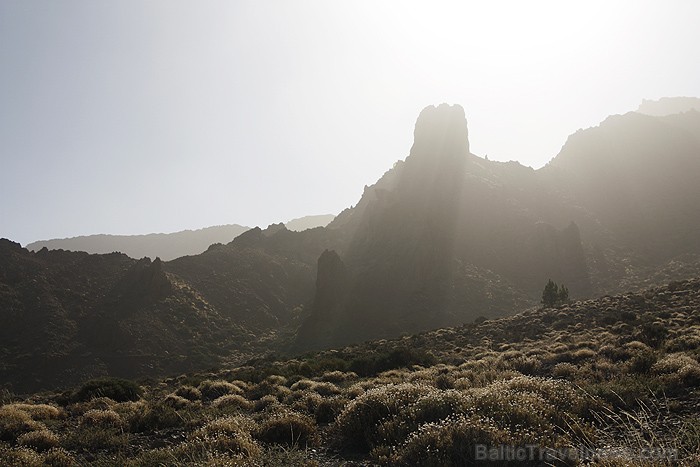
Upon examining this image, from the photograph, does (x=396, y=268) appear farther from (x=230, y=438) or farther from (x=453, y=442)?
(x=453, y=442)

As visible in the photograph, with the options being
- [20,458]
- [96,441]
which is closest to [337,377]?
[96,441]

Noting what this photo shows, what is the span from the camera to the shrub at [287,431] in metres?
8.61

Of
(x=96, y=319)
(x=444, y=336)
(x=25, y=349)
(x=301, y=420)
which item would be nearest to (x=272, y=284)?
(x=96, y=319)

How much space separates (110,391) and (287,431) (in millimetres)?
13549

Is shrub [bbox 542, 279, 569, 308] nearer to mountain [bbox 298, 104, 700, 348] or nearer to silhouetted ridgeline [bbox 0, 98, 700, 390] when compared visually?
silhouetted ridgeline [bbox 0, 98, 700, 390]

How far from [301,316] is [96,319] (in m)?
37.3

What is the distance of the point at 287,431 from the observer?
29.2ft

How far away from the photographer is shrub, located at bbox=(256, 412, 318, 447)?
8.61 meters

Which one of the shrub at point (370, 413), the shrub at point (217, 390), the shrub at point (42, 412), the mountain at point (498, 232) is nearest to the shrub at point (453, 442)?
the shrub at point (370, 413)

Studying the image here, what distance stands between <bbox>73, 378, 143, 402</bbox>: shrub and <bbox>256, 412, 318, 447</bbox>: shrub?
12484 millimetres

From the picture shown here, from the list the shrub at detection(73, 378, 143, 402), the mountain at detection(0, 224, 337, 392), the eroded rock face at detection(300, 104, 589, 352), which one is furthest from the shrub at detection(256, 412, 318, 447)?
the eroded rock face at detection(300, 104, 589, 352)

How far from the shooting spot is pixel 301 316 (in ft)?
276

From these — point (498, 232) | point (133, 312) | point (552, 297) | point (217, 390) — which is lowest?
point (552, 297)

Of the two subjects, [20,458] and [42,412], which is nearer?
[20,458]
